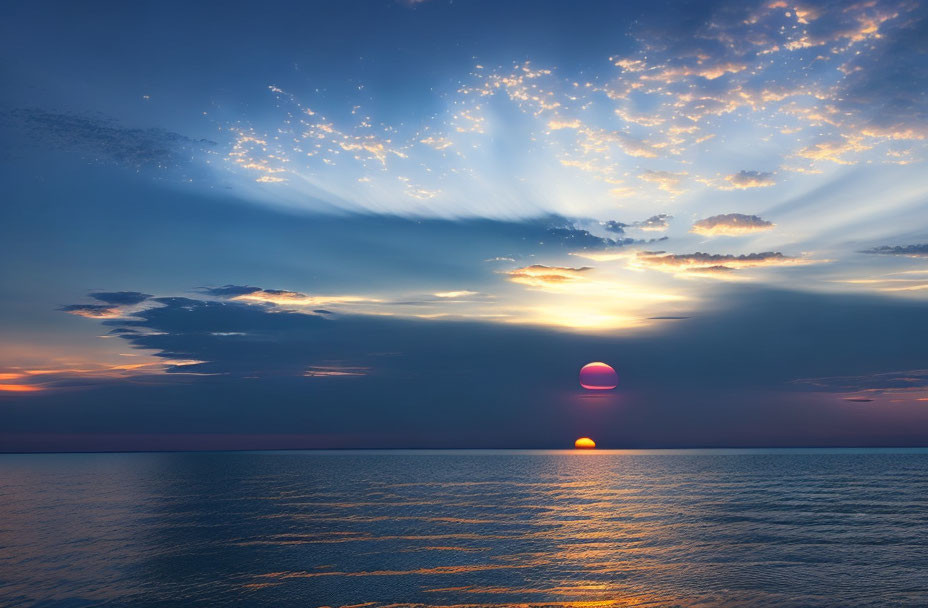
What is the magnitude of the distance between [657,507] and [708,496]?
22750mm

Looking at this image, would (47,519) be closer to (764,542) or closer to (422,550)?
(422,550)

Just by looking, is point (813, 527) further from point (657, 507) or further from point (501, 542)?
point (501, 542)

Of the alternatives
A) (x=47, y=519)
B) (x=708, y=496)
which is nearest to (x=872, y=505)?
(x=708, y=496)

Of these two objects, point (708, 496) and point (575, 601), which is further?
point (708, 496)

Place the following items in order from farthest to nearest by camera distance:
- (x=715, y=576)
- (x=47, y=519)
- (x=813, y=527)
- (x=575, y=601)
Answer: (x=47, y=519), (x=813, y=527), (x=715, y=576), (x=575, y=601)

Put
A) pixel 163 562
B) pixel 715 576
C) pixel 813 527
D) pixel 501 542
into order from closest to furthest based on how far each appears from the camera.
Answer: pixel 715 576 < pixel 163 562 < pixel 501 542 < pixel 813 527

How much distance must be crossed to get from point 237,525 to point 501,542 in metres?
32.5

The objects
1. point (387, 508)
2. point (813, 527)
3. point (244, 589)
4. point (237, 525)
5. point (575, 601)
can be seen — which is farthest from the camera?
point (387, 508)

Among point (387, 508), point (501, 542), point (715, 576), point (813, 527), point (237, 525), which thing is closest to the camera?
point (715, 576)

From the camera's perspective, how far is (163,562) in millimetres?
48688

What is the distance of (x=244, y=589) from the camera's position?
40500 mm

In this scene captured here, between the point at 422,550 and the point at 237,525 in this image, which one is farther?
the point at 237,525

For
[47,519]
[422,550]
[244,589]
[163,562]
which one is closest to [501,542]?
[422,550]

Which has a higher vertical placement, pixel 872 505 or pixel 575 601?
pixel 575 601
